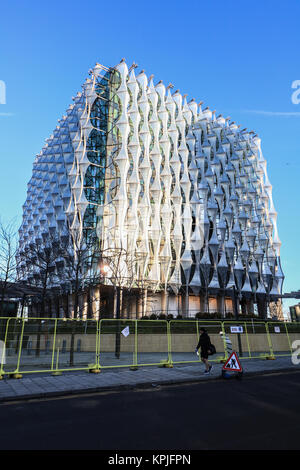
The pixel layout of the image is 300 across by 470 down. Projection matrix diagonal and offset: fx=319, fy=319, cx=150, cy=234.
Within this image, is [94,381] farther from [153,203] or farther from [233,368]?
[153,203]

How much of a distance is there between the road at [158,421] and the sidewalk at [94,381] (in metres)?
0.53

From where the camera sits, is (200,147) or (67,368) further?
(200,147)

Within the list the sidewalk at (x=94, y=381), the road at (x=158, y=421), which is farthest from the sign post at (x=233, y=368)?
the road at (x=158, y=421)

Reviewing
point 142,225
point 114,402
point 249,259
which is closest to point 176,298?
point 142,225

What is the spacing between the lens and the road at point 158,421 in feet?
15.1

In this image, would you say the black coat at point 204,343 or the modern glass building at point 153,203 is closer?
the black coat at point 204,343

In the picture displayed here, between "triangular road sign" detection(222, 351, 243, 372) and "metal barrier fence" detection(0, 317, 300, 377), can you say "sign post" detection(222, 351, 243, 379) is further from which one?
"metal barrier fence" detection(0, 317, 300, 377)

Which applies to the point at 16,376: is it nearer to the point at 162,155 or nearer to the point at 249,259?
the point at 162,155

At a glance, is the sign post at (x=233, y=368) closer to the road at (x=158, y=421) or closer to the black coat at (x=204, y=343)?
the black coat at (x=204, y=343)

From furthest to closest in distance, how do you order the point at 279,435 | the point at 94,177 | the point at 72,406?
1. the point at 94,177
2. the point at 72,406
3. the point at 279,435

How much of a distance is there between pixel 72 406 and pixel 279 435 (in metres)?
4.58

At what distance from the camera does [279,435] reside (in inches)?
195

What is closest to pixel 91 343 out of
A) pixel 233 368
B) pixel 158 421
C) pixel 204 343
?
pixel 204 343

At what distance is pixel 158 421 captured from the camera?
5.84 meters
